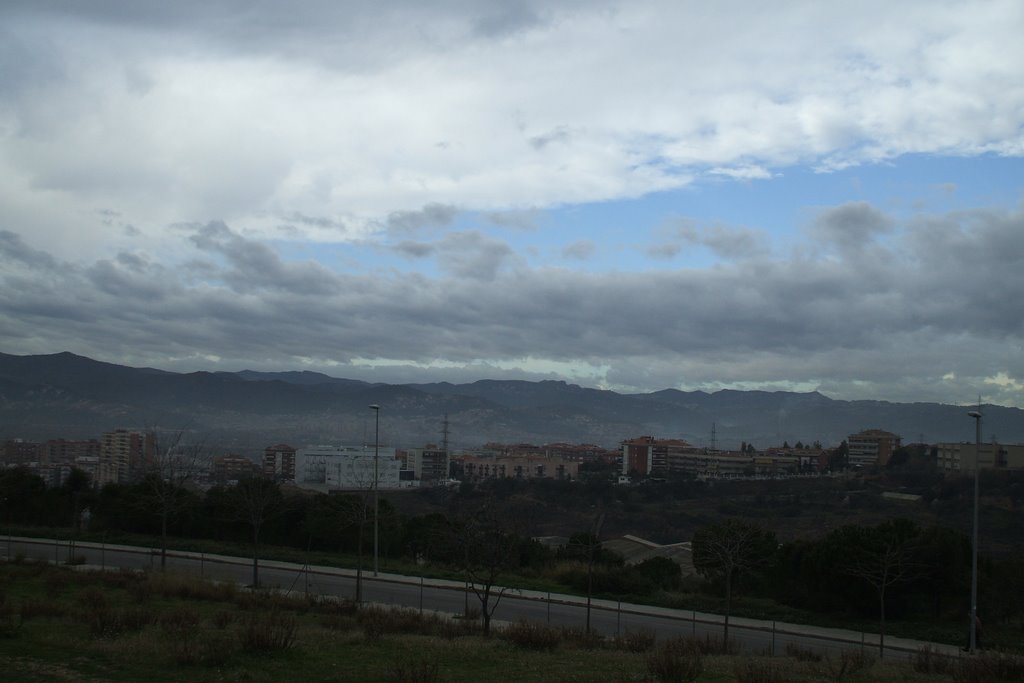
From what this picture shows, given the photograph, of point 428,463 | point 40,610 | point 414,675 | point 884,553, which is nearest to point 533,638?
point 414,675

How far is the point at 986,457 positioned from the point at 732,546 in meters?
63.8

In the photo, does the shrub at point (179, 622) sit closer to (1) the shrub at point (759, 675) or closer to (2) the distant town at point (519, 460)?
(1) the shrub at point (759, 675)

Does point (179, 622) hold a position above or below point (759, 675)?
below

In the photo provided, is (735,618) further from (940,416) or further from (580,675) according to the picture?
(940,416)

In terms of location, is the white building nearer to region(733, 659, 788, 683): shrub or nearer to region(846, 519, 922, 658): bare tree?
region(846, 519, 922, 658): bare tree

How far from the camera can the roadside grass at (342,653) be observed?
11188 millimetres

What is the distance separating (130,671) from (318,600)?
36.8ft

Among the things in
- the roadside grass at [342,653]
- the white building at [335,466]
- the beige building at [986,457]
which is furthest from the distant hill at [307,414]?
the roadside grass at [342,653]

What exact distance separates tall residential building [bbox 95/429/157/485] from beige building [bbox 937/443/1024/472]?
6567 centimetres

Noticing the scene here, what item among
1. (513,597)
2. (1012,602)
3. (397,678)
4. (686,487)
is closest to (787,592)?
(1012,602)

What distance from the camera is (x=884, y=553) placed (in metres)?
25.0

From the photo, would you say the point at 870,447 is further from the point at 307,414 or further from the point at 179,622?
the point at 179,622

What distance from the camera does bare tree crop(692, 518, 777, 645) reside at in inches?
1024

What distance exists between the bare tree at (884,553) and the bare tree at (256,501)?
1821 centimetres
